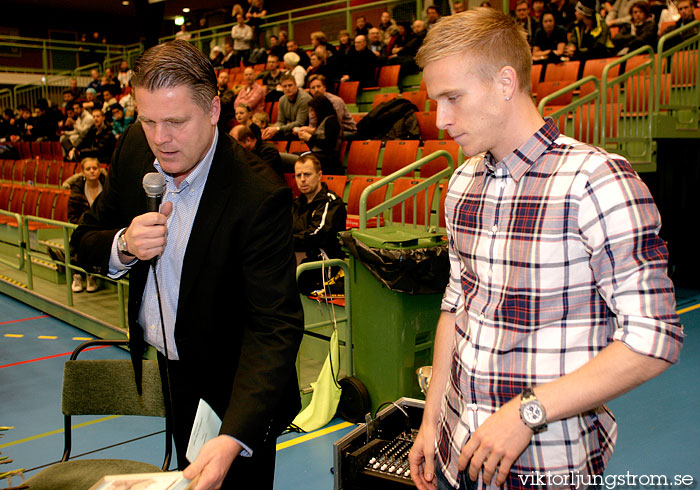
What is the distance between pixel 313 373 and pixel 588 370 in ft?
12.2

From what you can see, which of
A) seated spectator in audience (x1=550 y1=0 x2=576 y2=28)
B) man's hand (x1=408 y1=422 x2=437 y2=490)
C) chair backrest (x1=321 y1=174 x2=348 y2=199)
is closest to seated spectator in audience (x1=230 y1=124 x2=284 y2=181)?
chair backrest (x1=321 y1=174 x2=348 y2=199)

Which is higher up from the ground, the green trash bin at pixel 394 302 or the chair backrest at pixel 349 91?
the chair backrest at pixel 349 91

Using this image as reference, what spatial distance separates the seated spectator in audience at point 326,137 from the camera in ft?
25.0

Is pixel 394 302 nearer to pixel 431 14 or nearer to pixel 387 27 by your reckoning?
pixel 431 14

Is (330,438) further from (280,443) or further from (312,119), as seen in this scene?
(312,119)

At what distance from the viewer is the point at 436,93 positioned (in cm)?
121

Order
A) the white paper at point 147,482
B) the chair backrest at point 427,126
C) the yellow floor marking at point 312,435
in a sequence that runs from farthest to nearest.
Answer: the chair backrest at point 427,126
the yellow floor marking at point 312,435
the white paper at point 147,482

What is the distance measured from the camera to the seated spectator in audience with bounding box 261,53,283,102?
10922mm

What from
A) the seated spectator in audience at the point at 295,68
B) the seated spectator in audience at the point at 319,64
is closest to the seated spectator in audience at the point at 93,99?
the seated spectator in audience at the point at 295,68

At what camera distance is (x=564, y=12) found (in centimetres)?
929

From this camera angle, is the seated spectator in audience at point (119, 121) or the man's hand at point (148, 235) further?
the seated spectator in audience at point (119, 121)

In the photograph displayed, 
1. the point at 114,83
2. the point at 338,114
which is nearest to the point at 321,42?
the point at 338,114

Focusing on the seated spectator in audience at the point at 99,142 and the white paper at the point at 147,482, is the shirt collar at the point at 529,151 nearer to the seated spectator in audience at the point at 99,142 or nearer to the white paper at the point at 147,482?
the white paper at the point at 147,482

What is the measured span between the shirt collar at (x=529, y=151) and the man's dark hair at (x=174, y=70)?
72 centimetres
